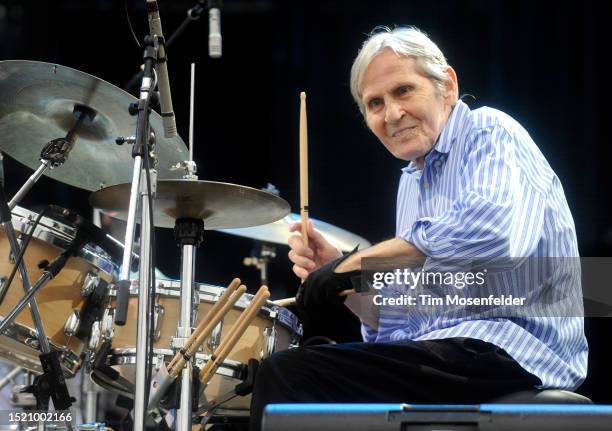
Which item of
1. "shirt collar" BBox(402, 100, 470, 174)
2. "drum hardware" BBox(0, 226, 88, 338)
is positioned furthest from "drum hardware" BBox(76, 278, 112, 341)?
"shirt collar" BBox(402, 100, 470, 174)

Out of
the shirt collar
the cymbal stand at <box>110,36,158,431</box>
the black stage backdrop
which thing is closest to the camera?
the cymbal stand at <box>110,36,158,431</box>

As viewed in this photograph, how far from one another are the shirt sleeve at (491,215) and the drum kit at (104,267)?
2.11 feet

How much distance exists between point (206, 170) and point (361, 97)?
211 cm

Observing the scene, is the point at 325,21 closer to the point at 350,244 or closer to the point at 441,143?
the point at 350,244

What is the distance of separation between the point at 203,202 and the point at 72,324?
609mm

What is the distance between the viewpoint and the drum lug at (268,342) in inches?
116

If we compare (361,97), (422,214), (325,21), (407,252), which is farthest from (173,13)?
(407,252)

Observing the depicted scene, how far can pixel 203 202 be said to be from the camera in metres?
2.59

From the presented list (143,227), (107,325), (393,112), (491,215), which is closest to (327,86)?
(107,325)

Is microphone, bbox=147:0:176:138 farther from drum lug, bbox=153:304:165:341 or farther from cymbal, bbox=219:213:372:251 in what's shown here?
cymbal, bbox=219:213:372:251

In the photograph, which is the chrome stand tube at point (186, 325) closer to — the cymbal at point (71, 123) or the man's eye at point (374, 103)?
the cymbal at point (71, 123)

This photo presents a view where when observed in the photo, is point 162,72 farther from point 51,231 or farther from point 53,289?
point 53,289

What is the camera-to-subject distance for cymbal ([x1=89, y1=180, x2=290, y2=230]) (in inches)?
97.8

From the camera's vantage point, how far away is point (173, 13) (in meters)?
4.35
